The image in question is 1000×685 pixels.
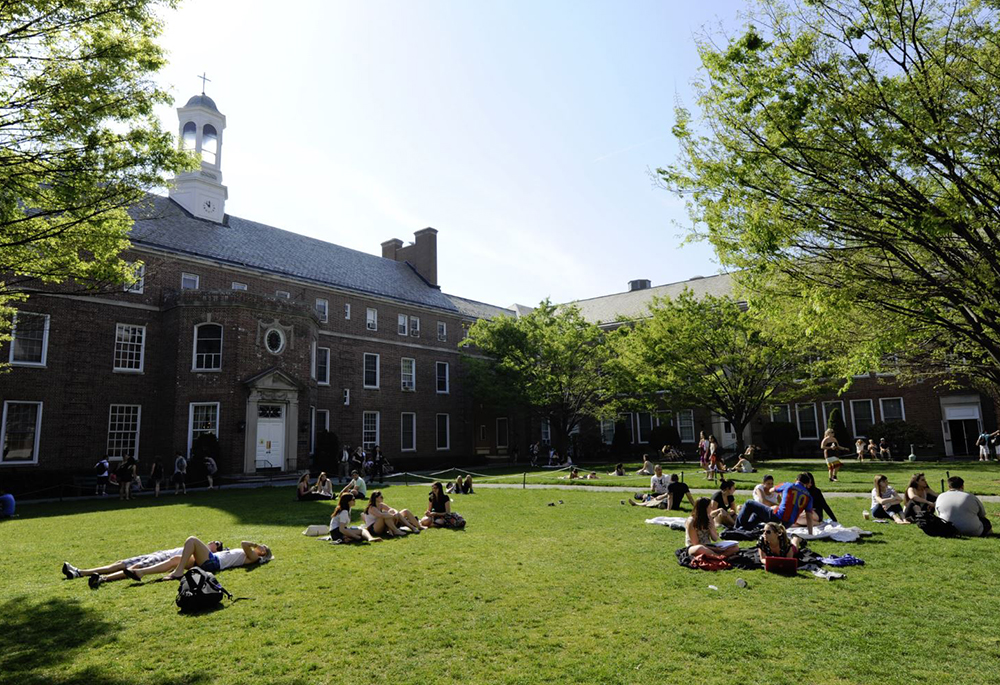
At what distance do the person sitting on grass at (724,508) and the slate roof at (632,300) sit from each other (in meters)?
35.0

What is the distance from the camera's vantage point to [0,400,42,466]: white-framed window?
22.1 metres

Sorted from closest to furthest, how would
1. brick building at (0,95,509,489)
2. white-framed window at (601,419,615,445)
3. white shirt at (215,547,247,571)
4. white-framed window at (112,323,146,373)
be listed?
white shirt at (215,547,247,571) → brick building at (0,95,509,489) → white-framed window at (112,323,146,373) → white-framed window at (601,419,615,445)

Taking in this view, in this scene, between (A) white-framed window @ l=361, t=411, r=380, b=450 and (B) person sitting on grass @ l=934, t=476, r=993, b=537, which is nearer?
(B) person sitting on grass @ l=934, t=476, r=993, b=537

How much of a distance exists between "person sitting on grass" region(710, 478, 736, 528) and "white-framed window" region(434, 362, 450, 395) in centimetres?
2959

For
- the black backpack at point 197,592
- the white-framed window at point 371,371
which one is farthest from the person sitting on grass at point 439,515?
the white-framed window at point 371,371

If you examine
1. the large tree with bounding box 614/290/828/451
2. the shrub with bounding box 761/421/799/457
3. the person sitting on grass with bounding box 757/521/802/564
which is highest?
the large tree with bounding box 614/290/828/451

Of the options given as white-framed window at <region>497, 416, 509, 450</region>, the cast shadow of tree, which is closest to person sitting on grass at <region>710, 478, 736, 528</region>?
the cast shadow of tree

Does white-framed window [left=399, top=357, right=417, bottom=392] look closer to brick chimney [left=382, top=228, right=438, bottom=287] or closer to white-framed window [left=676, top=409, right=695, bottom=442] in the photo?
brick chimney [left=382, top=228, right=438, bottom=287]

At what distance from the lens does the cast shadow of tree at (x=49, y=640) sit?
4.64 meters

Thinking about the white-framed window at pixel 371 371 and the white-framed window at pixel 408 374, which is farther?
the white-framed window at pixel 408 374

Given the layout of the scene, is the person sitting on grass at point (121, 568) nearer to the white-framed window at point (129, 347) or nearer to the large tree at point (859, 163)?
the large tree at point (859, 163)

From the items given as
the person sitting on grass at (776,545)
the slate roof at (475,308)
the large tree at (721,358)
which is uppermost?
the slate roof at (475,308)

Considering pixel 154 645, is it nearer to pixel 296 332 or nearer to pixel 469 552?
pixel 469 552

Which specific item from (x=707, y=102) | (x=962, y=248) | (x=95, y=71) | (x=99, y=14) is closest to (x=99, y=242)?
(x=95, y=71)
